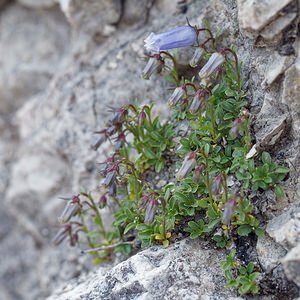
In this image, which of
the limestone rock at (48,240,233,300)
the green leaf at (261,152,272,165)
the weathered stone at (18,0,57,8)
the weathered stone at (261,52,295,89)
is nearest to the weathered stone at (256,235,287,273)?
the limestone rock at (48,240,233,300)

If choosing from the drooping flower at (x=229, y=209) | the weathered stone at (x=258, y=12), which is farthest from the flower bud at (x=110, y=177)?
the weathered stone at (x=258, y=12)

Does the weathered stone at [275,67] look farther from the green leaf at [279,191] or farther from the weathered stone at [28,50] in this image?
the weathered stone at [28,50]

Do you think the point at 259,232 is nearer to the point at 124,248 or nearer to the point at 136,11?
the point at 124,248

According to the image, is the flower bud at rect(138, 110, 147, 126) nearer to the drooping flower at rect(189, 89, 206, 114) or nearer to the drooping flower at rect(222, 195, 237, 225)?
the drooping flower at rect(189, 89, 206, 114)

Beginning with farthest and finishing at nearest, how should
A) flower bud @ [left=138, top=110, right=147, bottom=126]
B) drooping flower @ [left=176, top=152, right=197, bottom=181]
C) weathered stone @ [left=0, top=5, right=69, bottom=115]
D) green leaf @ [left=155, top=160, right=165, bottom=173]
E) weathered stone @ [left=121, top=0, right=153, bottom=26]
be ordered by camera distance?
weathered stone @ [left=0, top=5, right=69, bottom=115], weathered stone @ [left=121, top=0, right=153, bottom=26], green leaf @ [left=155, top=160, right=165, bottom=173], flower bud @ [left=138, top=110, right=147, bottom=126], drooping flower @ [left=176, top=152, right=197, bottom=181]

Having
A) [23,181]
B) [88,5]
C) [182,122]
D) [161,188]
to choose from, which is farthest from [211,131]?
[23,181]

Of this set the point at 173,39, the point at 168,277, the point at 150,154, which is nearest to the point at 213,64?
the point at 173,39
